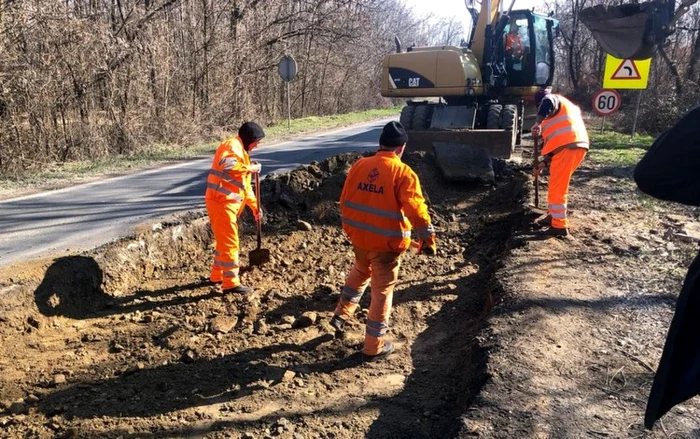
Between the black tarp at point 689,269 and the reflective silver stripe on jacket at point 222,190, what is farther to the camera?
the reflective silver stripe on jacket at point 222,190

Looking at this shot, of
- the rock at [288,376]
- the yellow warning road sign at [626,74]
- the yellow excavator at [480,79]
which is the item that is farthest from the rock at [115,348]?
the yellow warning road sign at [626,74]

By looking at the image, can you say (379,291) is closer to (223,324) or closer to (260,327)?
(260,327)

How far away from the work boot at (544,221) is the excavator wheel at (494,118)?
4.71 metres

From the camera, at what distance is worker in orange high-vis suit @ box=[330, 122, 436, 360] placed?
160 inches

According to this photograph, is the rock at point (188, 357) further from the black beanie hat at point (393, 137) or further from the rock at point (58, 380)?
the black beanie hat at point (393, 137)

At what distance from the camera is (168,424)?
3426 millimetres

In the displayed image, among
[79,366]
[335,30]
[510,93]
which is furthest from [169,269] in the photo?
[335,30]

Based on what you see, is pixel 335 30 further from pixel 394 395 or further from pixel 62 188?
pixel 394 395

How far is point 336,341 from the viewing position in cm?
466

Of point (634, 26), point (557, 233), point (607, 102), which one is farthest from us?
point (607, 102)

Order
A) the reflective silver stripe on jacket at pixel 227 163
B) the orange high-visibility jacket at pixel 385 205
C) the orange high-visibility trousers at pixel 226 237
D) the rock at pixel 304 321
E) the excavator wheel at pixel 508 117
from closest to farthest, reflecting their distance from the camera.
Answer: the orange high-visibility jacket at pixel 385 205, the rock at pixel 304 321, the reflective silver stripe on jacket at pixel 227 163, the orange high-visibility trousers at pixel 226 237, the excavator wheel at pixel 508 117

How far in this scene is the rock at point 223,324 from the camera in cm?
480

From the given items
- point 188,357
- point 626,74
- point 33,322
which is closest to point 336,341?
point 188,357

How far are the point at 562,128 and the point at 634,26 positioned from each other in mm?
3680
